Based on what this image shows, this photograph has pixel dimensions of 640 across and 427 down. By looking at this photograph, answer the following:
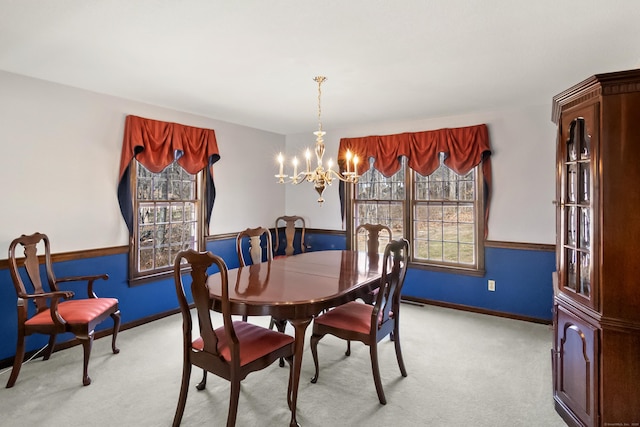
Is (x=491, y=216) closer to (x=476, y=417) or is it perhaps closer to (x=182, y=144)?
(x=476, y=417)

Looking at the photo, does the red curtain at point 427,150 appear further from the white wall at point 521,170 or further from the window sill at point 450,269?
the window sill at point 450,269

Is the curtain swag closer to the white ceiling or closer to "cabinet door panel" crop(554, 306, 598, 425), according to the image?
the white ceiling

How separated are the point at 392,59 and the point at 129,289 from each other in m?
3.35

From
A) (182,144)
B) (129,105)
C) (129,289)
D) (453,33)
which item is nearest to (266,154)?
(182,144)

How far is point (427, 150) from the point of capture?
436 centimetres

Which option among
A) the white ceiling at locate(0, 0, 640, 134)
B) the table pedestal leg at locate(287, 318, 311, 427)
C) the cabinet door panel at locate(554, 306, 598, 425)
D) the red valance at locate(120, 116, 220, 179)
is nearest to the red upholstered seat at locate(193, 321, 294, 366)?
the table pedestal leg at locate(287, 318, 311, 427)

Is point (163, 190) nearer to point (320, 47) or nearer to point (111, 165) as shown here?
point (111, 165)

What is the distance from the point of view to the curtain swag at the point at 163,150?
11.7ft

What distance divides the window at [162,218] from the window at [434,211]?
2.38 metres

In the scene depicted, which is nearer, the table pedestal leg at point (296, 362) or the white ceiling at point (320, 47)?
the white ceiling at point (320, 47)

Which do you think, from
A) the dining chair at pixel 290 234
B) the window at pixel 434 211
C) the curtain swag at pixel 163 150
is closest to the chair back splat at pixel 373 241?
the window at pixel 434 211

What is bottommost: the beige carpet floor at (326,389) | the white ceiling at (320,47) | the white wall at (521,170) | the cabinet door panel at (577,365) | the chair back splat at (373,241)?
the beige carpet floor at (326,389)

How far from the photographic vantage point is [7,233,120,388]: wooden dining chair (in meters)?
2.52

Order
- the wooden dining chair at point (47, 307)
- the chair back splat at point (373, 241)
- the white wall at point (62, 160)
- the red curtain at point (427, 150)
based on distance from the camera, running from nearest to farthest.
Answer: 1. the wooden dining chair at point (47, 307)
2. the white wall at point (62, 160)
3. the chair back splat at point (373, 241)
4. the red curtain at point (427, 150)
